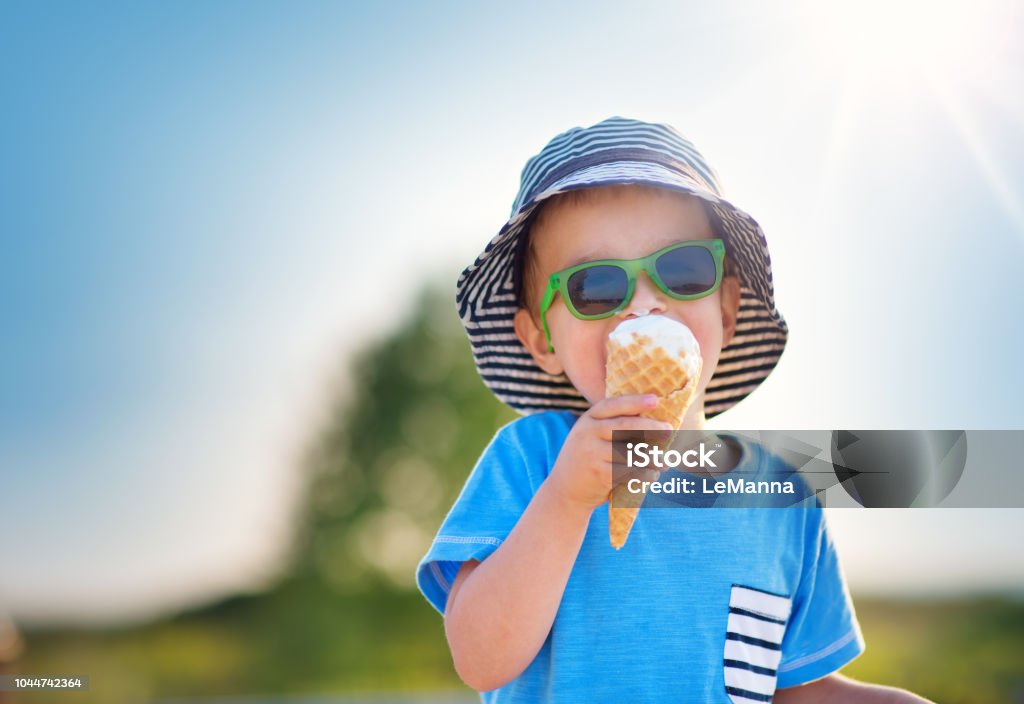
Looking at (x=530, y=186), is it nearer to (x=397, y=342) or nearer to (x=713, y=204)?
(x=713, y=204)

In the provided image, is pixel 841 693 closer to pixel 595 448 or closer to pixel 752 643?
pixel 752 643

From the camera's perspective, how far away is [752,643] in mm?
2416

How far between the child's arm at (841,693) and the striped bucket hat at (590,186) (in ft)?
2.88

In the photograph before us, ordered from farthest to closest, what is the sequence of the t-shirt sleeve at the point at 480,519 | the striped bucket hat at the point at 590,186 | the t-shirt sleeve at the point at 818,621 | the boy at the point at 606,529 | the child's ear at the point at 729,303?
the child's ear at the point at 729,303
the t-shirt sleeve at the point at 818,621
the striped bucket hat at the point at 590,186
the t-shirt sleeve at the point at 480,519
the boy at the point at 606,529

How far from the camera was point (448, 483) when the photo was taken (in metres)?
22.6

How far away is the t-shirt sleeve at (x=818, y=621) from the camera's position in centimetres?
258

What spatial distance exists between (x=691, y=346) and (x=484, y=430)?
2087 cm

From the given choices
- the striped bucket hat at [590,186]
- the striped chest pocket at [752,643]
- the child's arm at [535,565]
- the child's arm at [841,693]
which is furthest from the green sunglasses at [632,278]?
the child's arm at [841,693]

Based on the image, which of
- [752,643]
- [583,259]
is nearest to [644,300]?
[583,259]

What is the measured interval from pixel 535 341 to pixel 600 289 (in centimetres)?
43

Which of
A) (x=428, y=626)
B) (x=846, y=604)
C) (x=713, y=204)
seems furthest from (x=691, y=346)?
(x=428, y=626)

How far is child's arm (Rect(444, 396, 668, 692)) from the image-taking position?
76.4 inches

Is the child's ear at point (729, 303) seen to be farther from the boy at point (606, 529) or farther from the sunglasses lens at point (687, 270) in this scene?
the sunglasses lens at point (687, 270)

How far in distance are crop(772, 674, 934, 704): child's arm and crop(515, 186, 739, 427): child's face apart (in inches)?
37.6
